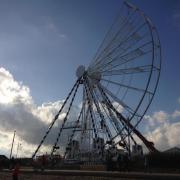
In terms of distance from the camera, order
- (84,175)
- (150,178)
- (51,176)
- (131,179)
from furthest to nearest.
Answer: (51,176), (84,175), (131,179), (150,178)

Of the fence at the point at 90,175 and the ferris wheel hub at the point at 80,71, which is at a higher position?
the ferris wheel hub at the point at 80,71

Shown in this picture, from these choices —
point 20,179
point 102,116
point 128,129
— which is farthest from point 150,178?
point 102,116

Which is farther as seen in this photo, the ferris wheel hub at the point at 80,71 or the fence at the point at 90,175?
the ferris wheel hub at the point at 80,71

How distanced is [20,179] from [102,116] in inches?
1591

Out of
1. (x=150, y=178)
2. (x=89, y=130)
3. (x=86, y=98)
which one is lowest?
(x=150, y=178)

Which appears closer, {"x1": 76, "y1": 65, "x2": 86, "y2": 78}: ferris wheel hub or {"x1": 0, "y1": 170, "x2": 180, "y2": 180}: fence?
{"x1": 0, "y1": 170, "x2": 180, "y2": 180}: fence

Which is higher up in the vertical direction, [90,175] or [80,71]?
[80,71]

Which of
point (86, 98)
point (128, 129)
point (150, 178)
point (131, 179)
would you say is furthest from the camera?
point (86, 98)

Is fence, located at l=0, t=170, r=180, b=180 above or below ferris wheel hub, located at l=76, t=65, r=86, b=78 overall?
below

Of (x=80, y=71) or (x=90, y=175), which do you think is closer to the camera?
(x=90, y=175)

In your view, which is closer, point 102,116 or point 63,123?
point 102,116

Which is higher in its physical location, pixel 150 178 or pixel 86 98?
pixel 86 98

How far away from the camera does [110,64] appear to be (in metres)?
63.5

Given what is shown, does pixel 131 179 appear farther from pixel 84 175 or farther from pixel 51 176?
pixel 51 176
